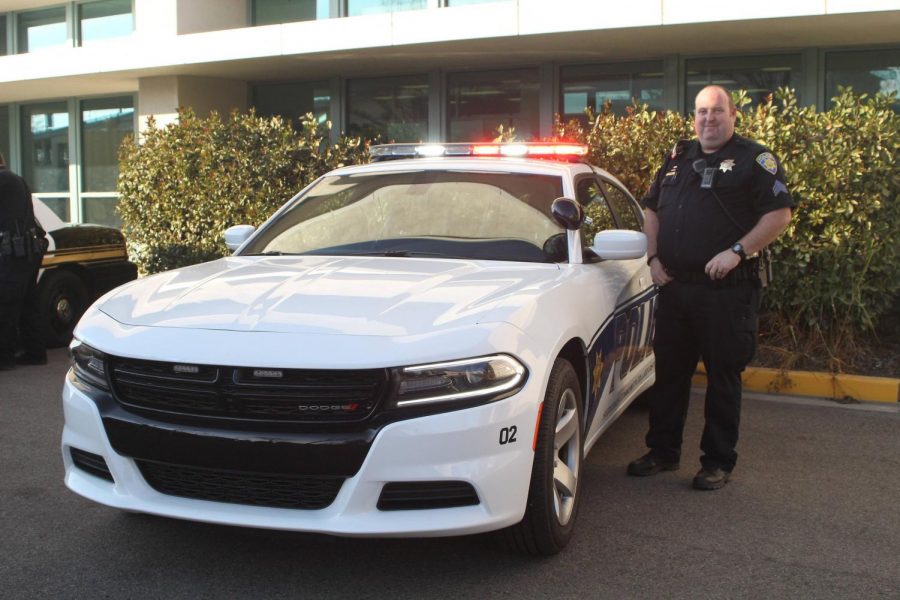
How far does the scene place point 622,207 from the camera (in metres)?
5.55

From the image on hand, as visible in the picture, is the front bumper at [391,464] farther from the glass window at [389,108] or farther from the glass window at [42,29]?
the glass window at [42,29]

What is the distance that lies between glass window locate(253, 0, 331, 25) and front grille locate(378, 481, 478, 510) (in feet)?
39.9

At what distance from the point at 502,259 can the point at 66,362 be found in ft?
17.2

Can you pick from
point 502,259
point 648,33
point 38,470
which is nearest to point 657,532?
point 502,259

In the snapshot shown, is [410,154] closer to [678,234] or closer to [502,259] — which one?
[502,259]

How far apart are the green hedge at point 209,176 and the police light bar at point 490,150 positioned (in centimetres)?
442

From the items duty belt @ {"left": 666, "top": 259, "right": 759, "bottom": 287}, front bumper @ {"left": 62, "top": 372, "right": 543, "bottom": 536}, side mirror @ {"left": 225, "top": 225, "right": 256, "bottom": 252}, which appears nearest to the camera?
front bumper @ {"left": 62, "top": 372, "right": 543, "bottom": 536}

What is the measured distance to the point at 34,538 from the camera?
146 inches

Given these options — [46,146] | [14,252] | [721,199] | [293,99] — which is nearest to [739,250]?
[721,199]

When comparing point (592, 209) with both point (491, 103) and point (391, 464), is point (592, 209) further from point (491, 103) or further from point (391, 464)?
point (491, 103)

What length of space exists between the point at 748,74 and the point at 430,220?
825cm

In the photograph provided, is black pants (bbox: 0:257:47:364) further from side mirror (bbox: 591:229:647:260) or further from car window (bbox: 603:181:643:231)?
side mirror (bbox: 591:229:647:260)

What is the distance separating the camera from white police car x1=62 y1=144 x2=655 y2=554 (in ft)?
9.55

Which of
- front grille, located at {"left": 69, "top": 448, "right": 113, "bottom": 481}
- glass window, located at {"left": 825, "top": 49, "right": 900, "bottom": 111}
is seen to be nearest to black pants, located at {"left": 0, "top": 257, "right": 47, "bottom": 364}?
front grille, located at {"left": 69, "top": 448, "right": 113, "bottom": 481}
